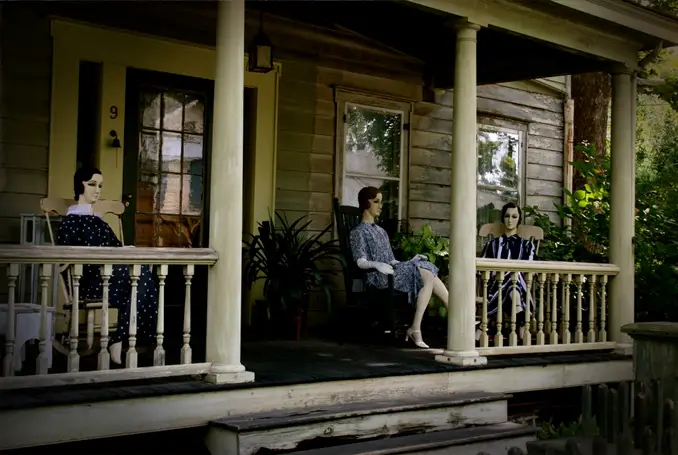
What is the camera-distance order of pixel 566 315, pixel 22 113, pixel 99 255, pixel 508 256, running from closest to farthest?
pixel 99 255 < pixel 22 113 < pixel 566 315 < pixel 508 256

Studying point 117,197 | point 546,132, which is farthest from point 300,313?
point 546,132

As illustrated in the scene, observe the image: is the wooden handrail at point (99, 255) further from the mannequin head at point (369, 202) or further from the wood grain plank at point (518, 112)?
the wood grain plank at point (518, 112)

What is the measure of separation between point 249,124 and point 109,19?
138 cm

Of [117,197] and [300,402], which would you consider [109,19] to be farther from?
[300,402]

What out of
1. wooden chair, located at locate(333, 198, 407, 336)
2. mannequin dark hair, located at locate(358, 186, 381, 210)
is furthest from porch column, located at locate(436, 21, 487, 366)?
mannequin dark hair, located at locate(358, 186, 381, 210)

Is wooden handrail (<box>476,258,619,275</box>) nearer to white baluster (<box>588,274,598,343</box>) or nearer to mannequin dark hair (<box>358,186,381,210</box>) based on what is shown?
white baluster (<box>588,274,598,343</box>)

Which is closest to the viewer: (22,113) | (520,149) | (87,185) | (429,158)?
(87,185)

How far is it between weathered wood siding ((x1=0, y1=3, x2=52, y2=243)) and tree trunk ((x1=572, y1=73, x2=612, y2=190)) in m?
8.29

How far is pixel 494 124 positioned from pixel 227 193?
4.84 metres

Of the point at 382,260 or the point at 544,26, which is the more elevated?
the point at 544,26

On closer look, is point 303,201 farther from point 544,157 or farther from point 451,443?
point 544,157

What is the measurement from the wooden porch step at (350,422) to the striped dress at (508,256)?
115 cm

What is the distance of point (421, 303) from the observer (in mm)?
5684

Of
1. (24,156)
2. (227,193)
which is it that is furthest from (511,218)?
(24,156)
